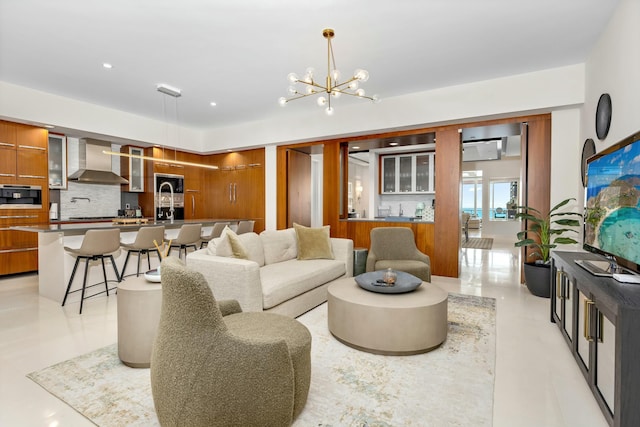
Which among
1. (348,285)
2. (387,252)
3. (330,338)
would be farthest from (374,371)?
(387,252)

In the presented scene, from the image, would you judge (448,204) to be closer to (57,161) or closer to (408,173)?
(408,173)

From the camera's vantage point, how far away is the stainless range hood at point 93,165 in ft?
21.0

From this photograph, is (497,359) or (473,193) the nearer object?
(497,359)

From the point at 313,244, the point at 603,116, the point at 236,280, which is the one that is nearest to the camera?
the point at 236,280

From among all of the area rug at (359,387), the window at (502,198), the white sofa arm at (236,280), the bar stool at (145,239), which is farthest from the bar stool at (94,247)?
the window at (502,198)

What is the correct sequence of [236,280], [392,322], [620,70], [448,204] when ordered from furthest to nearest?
[448,204] → [620,70] → [236,280] → [392,322]

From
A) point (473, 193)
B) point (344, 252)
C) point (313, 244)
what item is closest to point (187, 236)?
point (313, 244)

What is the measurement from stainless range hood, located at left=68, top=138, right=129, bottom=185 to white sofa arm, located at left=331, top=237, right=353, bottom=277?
196 inches

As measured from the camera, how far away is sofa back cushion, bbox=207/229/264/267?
3301 mm

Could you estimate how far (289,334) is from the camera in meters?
1.94

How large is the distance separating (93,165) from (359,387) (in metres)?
6.83

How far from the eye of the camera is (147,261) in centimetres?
507

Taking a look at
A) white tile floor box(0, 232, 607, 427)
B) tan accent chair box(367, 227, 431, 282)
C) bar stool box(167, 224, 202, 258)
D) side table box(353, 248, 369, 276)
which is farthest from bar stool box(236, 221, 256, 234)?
tan accent chair box(367, 227, 431, 282)

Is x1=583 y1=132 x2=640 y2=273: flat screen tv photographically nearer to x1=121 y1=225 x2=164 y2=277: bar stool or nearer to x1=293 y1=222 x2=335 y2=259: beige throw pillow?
x1=293 y1=222 x2=335 y2=259: beige throw pillow
